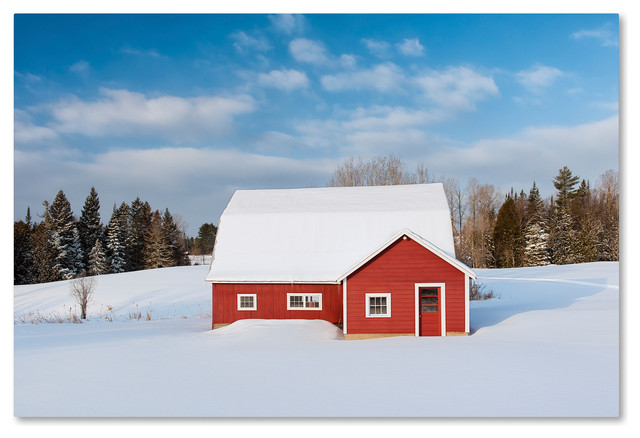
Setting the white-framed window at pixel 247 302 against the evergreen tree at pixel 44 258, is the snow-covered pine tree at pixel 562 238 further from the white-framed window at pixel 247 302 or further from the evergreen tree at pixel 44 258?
the evergreen tree at pixel 44 258

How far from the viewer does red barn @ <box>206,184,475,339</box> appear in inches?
579

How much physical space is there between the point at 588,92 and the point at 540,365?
6026mm

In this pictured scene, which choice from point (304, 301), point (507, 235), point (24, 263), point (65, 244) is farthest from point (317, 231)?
point (507, 235)

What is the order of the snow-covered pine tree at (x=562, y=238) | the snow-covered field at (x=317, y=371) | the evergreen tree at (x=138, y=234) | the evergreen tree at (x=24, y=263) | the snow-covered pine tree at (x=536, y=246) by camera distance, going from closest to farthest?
1. the snow-covered field at (x=317, y=371)
2. the evergreen tree at (x=24, y=263)
3. the snow-covered pine tree at (x=562, y=238)
4. the snow-covered pine tree at (x=536, y=246)
5. the evergreen tree at (x=138, y=234)

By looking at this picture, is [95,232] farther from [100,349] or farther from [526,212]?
[526,212]

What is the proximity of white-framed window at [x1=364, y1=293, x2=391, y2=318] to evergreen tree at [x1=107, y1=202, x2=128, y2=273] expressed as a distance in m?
32.9

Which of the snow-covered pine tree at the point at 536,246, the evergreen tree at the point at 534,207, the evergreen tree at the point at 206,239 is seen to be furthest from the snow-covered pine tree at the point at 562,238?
the evergreen tree at the point at 206,239

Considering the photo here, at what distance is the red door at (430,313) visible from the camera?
1471 cm

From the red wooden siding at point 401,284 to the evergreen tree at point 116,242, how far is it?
32.7 m

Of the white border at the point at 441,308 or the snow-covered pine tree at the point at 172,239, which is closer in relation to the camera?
the white border at the point at 441,308

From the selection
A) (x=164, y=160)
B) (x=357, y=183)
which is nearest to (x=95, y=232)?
(x=357, y=183)

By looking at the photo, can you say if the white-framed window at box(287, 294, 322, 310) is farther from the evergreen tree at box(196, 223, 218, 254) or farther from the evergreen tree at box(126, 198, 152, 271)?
the evergreen tree at box(196, 223, 218, 254)

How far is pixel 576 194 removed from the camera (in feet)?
125
